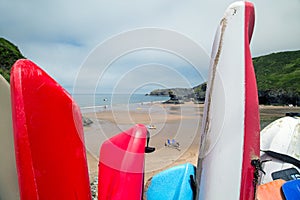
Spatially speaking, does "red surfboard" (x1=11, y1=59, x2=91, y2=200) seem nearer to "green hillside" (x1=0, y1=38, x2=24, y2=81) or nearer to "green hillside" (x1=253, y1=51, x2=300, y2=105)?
"green hillside" (x1=0, y1=38, x2=24, y2=81)

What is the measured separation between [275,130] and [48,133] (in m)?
2.00

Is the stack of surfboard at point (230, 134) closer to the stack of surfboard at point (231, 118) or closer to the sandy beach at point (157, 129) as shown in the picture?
the stack of surfboard at point (231, 118)

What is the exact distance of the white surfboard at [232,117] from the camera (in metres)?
1.20

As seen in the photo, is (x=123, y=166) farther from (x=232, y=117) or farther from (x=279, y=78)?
(x=279, y=78)

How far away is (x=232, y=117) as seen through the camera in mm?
1262

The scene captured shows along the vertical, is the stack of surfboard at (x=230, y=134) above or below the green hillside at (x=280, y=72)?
below

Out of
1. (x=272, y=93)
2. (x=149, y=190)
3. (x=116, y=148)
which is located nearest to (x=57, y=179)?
(x=116, y=148)

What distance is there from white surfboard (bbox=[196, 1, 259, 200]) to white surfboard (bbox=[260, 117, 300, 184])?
31.4 inches

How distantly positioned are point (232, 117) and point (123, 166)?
64 centimetres

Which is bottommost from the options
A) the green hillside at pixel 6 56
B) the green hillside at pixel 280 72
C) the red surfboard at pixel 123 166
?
the red surfboard at pixel 123 166

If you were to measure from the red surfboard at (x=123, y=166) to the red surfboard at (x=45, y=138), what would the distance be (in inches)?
7.7

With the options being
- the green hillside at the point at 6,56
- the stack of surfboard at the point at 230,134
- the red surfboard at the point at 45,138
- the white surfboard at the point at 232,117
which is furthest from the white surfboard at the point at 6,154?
the green hillside at the point at 6,56

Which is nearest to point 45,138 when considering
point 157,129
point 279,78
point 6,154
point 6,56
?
point 6,154

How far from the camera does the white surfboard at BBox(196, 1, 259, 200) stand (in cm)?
120
